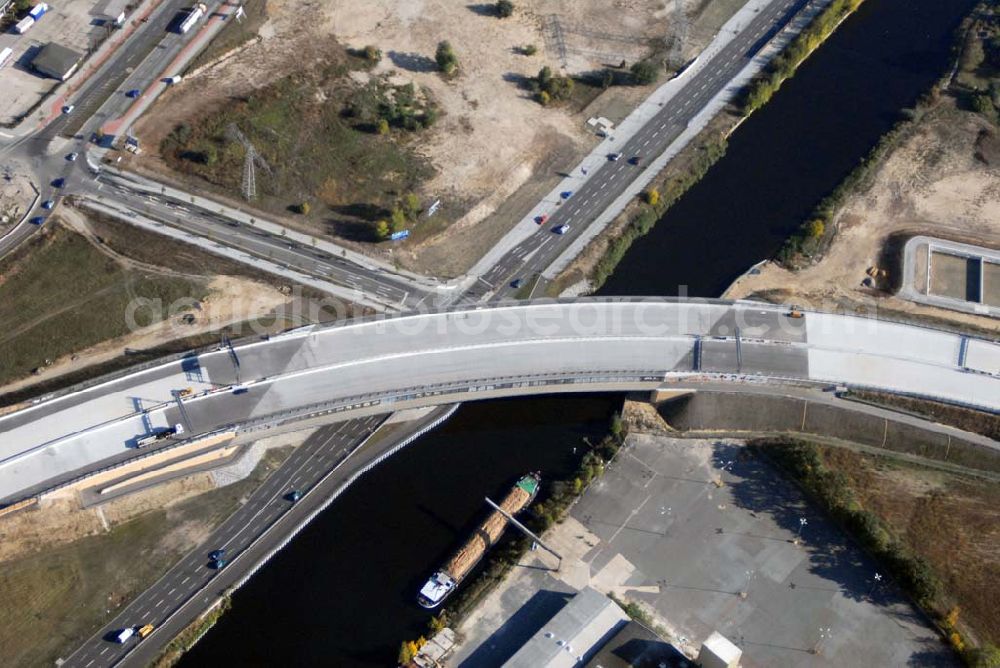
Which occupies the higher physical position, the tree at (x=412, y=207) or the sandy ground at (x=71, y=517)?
the tree at (x=412, y=207)

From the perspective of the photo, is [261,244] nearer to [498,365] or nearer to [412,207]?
[412,207]

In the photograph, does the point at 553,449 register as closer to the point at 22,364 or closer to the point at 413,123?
the point at 413,123

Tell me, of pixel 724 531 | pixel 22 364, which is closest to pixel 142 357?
pixel 22 364

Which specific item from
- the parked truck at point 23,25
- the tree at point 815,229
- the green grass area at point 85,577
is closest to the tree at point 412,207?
the green grass area at point 85,577

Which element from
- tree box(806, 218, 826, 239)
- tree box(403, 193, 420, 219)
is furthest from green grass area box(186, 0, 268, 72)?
tree box(806, 218, 826, 239)

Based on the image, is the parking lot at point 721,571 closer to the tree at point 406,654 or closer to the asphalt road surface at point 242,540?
the tree at point 406,654

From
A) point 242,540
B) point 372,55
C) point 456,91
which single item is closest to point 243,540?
point 242,540
